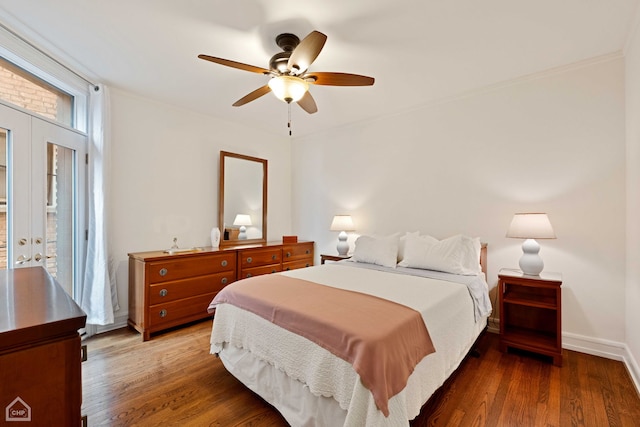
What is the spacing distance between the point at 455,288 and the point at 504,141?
1746 millimetres

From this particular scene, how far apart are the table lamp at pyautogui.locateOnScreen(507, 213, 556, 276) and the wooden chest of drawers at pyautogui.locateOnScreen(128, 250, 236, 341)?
3.09m

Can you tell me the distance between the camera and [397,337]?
138 cm

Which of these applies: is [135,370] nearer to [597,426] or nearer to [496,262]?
[597,426]

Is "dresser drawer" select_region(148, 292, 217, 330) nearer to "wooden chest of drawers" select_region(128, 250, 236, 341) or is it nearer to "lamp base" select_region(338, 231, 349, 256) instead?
"wooden chest of drawers" select_region(128, 250, 236, 341)

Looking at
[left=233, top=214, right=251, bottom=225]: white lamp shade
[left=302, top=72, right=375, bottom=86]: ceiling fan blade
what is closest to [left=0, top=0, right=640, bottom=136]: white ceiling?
[left=302, top=72, right=375, bottom=86]: ceiling fan blade

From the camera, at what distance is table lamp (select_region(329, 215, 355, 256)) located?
12.8ft

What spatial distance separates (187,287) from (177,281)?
0.44 ft

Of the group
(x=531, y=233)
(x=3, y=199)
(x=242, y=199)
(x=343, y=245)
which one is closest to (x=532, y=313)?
(x=531, y=233)

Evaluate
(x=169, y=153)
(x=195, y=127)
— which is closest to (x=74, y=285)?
(x=169, y=153)

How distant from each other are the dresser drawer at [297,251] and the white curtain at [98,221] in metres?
2.10

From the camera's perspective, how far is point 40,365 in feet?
2.29

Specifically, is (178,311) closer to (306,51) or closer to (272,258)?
(272,258)

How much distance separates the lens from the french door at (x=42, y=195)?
205 centimetres

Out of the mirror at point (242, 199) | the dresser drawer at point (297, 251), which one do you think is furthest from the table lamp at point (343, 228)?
the mirror at point (242, 199)
